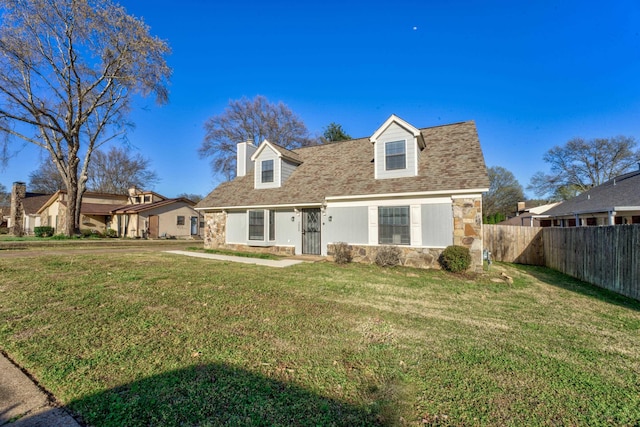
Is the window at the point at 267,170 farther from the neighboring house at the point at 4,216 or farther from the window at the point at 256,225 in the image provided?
the neighboring house at the point at 4,216

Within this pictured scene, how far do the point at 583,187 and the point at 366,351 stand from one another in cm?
4267

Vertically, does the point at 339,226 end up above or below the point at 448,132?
below

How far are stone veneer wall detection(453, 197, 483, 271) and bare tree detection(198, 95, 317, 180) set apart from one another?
874 inches

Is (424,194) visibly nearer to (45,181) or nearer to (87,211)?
(87,211)

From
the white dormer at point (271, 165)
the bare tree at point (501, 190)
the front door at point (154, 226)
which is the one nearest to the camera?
the white dormer at point (271, 165)

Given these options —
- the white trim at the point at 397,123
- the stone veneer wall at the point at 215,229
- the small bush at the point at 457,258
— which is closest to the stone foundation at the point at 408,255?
the small bush at the point at 457,258

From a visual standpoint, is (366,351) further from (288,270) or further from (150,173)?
(150,173)

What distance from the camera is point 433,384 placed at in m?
2.81

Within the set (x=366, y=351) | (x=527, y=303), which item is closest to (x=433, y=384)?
(x=366, y=351)

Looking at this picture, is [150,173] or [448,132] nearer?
[448,132]

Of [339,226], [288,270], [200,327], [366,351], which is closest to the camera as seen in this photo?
[366,351]

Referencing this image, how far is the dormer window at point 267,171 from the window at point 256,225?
6.54 feet

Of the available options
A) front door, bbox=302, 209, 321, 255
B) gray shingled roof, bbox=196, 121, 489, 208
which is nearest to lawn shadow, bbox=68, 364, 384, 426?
gray shingled roof, bbox=196, 121, 489, 208

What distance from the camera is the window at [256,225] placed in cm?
1302
